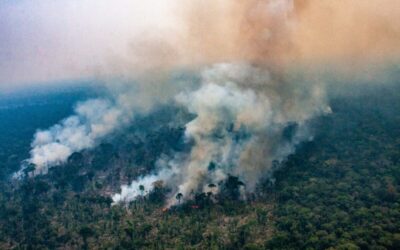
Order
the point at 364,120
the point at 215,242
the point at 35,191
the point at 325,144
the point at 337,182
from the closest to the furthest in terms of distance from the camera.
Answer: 1. the point at 215,242
2. the point at 337,182
3. the point at 35,191
4. the point at 325,144
5. the point at 364,120

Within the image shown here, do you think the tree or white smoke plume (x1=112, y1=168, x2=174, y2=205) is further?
white smoke plume (x1=112, y1=168, x2=174, y2=205)

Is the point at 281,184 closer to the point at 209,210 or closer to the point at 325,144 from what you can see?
the point at 209,210

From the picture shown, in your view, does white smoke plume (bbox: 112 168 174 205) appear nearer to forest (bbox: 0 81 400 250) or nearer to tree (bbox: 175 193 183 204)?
forest (bbox: 0 81 400 250)

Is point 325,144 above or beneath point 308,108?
beneath

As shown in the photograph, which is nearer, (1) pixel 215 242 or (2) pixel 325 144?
(1) pixel 215 242

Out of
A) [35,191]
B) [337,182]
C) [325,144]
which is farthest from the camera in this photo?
[325,144]

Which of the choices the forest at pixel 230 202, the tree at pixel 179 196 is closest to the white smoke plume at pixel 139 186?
the forest at pixel 230 202

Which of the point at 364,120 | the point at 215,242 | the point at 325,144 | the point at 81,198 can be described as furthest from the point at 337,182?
the point at 81,198

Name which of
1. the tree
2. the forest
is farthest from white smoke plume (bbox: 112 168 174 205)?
the tree
